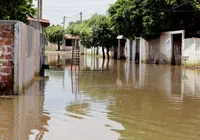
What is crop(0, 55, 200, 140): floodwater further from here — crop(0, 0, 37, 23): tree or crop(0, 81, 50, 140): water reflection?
crop(0, 0, 37, 23): tree

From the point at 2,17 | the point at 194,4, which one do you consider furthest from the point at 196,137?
A: the point at 194,4

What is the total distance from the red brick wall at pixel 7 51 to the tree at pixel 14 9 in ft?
17.8

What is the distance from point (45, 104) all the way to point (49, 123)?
2482mm

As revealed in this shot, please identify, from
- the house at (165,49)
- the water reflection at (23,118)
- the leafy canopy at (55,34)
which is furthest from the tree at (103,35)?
the water reflection at (23,118)

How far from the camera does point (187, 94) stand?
12.5m

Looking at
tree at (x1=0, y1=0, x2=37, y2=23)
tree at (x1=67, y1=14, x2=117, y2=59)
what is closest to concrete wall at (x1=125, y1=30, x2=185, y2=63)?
tree at (x1=67, y1=14, x2=117, y2=59)

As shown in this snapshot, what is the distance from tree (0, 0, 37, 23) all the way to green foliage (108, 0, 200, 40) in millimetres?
16335

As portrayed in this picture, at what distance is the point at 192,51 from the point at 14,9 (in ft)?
53.6

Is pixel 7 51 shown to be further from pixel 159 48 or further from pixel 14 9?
pixel 159 48

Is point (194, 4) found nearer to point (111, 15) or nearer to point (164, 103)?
point (111, 15)

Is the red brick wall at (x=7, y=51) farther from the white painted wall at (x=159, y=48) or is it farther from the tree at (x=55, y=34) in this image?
the tree at (x=55, y=34)

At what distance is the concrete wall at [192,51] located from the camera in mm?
28062

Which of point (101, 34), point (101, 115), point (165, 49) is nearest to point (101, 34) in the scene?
point (101, 34)

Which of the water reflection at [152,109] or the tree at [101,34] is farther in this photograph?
the tree at [101,34]
